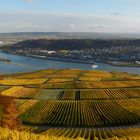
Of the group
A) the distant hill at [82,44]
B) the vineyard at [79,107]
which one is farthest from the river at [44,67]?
the distant hill at [82,44]

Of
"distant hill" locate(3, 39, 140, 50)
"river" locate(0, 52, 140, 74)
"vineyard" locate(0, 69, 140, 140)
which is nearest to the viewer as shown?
"vineyard" locate(0, 69, 140, 140)

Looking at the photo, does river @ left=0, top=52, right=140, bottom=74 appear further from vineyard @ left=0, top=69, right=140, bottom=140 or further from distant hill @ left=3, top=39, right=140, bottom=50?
distant hill @ left=3, top=39, right=140, bottom=50

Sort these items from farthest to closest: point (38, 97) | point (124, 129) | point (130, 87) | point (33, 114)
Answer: point (130, 87), point (38, 97), point (33, 114), point (124, 129)

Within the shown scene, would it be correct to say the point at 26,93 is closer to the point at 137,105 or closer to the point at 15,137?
the point at 137,105

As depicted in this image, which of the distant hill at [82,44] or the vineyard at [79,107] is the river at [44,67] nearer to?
the vineyard at [79,107]

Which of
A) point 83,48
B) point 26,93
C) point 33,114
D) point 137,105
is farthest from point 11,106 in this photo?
point 83,48

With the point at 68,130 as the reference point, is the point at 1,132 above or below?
above

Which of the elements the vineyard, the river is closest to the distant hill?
the river

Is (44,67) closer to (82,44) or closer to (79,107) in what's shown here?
(79,107)

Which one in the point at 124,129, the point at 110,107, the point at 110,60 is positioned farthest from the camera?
→ the point at 110,60
